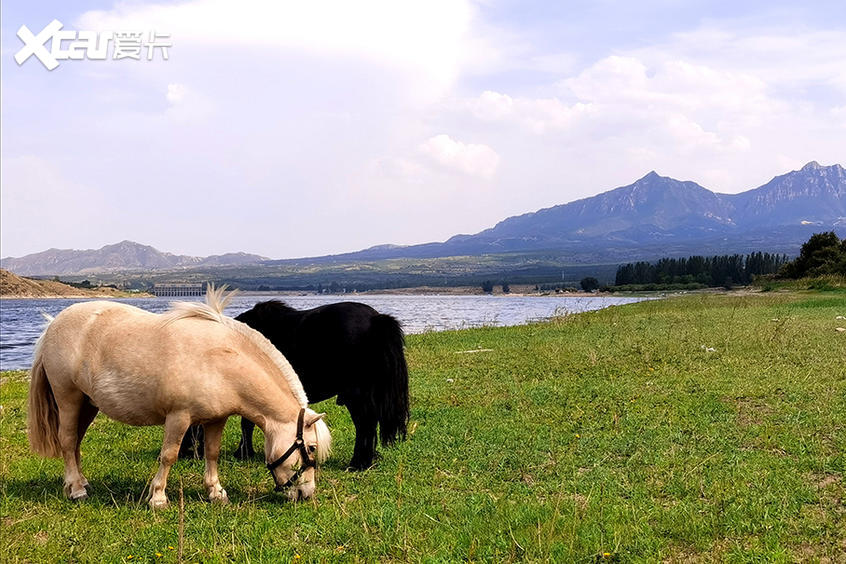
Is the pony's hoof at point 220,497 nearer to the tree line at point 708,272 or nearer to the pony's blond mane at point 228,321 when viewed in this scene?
the pony's blond mane at point 228,321

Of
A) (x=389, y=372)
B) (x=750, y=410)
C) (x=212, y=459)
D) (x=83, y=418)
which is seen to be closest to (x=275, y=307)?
(x=389, y=372)

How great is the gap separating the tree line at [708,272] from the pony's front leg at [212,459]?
12490cm

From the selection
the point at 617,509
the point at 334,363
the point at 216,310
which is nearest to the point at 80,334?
the point at 216,310

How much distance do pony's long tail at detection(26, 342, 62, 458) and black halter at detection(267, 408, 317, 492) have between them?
3181 mm

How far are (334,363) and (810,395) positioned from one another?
8.24 m

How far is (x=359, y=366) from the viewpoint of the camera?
859 centimetres

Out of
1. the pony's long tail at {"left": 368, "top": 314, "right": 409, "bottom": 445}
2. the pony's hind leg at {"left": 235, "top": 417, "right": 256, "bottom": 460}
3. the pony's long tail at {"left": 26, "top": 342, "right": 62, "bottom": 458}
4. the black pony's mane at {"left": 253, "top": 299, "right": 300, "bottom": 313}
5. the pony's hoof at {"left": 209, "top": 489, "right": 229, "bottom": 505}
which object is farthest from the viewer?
the black pony's mane at {"left": 253, "top": 299, "right": 300, "bottom": 313}

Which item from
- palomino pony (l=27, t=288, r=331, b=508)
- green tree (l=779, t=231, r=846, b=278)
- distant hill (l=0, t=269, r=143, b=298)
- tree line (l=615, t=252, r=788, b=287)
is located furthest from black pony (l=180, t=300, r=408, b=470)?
distant hill (l=0, t=269, r=143, b=298)

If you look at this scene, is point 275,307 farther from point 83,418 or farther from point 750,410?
point 750,410

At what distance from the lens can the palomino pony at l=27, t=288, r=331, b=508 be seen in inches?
277

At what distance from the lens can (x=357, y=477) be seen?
26.8 feet

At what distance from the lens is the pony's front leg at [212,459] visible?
7.41 m

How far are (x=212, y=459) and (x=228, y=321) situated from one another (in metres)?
1.62

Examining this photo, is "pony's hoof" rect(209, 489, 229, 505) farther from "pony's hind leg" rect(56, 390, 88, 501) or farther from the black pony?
the black pony
